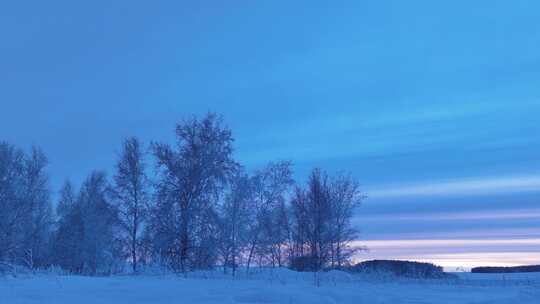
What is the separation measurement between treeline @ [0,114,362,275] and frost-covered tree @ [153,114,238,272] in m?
0.05

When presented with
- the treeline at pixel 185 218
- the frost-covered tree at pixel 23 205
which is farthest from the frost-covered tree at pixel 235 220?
the frost-covered tree at pixel 23 205

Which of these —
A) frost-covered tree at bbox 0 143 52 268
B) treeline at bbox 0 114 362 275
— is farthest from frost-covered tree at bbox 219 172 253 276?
frost-covered tree at bbox 0 143 52 268

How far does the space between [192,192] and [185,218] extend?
1507 mm

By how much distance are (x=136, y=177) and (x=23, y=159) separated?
13.2 m

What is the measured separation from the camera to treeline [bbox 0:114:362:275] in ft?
113

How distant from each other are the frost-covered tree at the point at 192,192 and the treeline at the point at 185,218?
5cm

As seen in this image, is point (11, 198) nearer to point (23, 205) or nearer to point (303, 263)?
point (23, 205)

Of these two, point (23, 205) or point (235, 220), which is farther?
point (23, 205)

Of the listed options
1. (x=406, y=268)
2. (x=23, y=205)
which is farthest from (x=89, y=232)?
(x=406, y=268)

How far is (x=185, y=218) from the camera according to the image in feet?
112

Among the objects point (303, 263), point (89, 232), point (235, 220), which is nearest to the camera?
point (235, 220)

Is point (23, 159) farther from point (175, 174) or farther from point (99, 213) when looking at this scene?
point (175, 174)

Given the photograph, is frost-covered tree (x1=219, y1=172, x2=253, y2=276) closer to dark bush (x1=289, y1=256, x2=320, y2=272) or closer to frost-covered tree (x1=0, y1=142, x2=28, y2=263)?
dark bush (x1=289, y1=256, x2=320, y2=272)

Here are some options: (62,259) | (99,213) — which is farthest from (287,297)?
(62,259)
